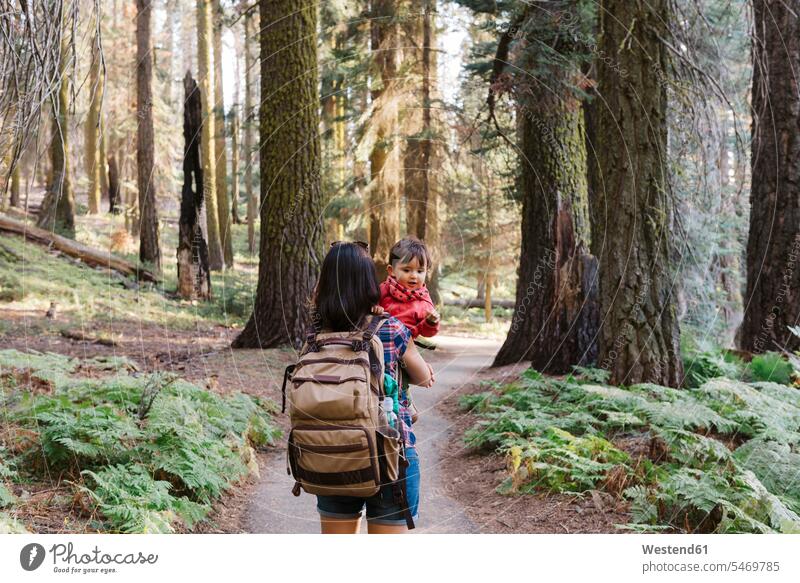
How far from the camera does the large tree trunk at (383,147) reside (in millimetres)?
14938

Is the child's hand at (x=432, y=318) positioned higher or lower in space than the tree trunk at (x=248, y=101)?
lower

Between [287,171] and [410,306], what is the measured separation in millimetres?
6996

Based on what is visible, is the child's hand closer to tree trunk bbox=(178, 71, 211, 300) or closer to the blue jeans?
the blue jeans

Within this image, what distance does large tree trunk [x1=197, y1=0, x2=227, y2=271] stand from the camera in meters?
17.1

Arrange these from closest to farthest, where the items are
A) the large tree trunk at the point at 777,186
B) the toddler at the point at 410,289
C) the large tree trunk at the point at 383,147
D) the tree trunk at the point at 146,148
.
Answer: the toddler at the point at 410,289 < the large tree trunk at the point at 777,186 < the large tree trunk at the point at 383,147 < the tree trunk at the point at 146,148

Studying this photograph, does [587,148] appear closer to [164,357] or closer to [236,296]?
[164,357]

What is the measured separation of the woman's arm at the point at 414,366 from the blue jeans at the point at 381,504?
28 cm

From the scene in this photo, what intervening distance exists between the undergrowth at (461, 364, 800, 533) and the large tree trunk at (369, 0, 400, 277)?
30.5ft

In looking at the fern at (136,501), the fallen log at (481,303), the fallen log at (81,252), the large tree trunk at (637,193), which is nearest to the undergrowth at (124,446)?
the fern at (136,501)

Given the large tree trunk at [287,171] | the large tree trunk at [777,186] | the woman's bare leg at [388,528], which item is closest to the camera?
the woman's bare leg at [388,528]

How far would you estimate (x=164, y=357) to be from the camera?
9133 millimetres
